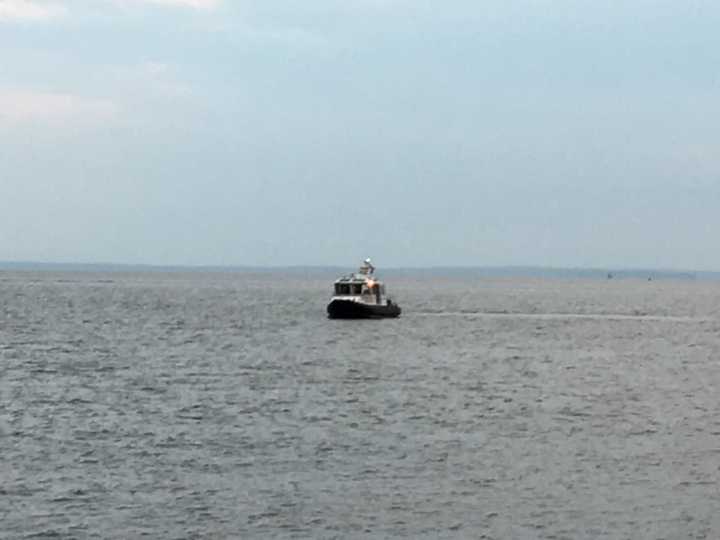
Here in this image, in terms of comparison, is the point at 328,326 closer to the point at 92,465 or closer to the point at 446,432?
the point at 446,432

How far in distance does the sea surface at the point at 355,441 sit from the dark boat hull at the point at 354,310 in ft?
74.6

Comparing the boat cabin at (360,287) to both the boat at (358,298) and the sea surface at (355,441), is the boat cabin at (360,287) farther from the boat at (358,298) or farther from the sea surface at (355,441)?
the sea surface at (355,441)

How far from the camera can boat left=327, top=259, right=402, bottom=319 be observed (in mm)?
104562

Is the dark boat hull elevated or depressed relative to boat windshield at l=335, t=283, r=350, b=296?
depressed

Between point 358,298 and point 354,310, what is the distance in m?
0.98

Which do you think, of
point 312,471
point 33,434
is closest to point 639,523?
point 312,471

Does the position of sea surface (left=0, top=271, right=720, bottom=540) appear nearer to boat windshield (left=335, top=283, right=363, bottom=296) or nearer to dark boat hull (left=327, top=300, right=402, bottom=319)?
dark boat hull (left=327, top=300, right=402, bottom=319)

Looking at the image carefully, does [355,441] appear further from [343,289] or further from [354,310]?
[343,289]

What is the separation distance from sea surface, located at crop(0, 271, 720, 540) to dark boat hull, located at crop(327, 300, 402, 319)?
74.6 feet

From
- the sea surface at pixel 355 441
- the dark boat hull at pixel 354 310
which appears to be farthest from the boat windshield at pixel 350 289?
the sea surface at pixel 355 441

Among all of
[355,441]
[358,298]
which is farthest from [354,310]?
[355,441]

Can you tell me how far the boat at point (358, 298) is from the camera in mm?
104562

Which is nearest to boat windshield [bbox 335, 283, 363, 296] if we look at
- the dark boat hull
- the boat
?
the boat

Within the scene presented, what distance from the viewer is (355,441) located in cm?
3891
